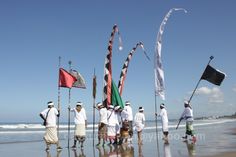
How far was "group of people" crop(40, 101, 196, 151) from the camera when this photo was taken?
14.5 meters

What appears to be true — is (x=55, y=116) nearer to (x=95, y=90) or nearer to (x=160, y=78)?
(x=95, y=90)

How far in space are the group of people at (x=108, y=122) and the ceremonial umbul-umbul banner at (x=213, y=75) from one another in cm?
177

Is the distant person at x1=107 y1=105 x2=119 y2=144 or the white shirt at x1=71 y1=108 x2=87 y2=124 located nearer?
the white shirt at x1=71 y1=108 x2=87 y2=124

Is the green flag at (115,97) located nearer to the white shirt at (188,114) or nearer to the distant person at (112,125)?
the distant person at (112,125)

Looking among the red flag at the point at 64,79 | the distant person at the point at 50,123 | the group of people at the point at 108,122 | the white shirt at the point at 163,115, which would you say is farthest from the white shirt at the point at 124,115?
the distant person at the point at 50,123

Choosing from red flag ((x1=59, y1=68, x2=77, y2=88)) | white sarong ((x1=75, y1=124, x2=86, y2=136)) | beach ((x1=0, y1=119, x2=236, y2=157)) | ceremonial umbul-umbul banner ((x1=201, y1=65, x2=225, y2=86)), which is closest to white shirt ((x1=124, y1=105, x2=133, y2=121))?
beach ((x1=0, y1=119, x2=236, y2=157))

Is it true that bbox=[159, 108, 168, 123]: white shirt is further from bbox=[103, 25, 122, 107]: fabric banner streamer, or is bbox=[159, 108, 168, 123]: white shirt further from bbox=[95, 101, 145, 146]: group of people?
bbox=[103, 25, 122, 107]: fabric banner streamer

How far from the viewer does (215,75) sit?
17.6 metres

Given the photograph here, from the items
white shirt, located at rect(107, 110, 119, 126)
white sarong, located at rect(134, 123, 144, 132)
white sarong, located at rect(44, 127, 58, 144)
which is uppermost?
white shirt, located at rect(107, 110, 119, 126)

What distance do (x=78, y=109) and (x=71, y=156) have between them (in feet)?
10.0

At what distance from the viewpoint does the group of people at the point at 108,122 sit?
14.5 meters

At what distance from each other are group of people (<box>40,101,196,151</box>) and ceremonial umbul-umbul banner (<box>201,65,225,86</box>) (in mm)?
1775

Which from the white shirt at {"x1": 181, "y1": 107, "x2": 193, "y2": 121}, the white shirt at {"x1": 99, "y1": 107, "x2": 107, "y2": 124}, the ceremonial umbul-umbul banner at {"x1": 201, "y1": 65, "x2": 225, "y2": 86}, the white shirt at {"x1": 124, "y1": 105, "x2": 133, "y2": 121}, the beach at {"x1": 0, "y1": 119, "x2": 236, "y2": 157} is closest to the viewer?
the beach at {"x1": 0, "y1": 119, "x2": 236, "y2": 157}

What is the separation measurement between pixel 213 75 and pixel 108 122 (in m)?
5.60
